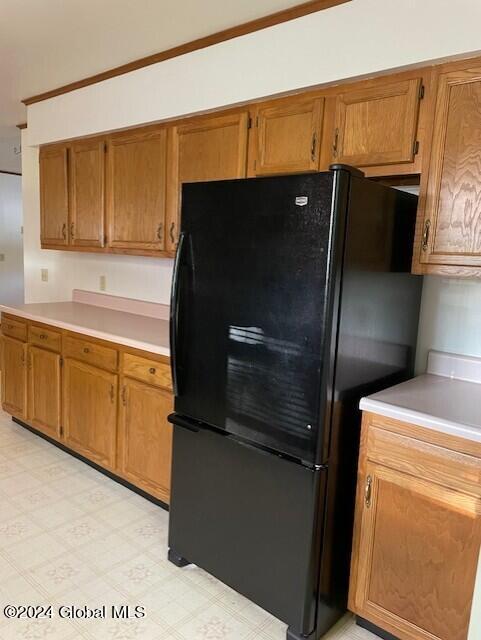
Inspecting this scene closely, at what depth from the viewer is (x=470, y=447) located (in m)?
1.43

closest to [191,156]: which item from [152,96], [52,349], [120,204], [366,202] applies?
[152,96]

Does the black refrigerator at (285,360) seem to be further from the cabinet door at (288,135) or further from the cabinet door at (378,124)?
the cabinet door at (288,135)

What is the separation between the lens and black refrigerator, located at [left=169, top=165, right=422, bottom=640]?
155cm

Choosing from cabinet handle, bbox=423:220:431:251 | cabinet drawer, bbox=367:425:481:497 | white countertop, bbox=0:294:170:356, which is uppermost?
cabinet handle, bbox=423:220:431:251

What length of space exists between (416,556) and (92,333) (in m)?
1.92

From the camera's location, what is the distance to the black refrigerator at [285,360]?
61.0 inches

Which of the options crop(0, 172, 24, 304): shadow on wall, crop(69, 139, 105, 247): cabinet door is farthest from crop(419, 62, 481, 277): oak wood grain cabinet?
crop(0, 172, 24, 304): shadow on wall

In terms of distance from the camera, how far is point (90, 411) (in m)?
2.79

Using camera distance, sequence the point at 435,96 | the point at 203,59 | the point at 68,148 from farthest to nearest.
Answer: the point at 68,148 → the point at 203,59 → the point at 435,96

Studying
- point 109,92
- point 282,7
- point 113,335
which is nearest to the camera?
point 282,7

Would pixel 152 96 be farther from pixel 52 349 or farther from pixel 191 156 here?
pixel 52 349

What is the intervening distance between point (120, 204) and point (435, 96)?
1.91 meters

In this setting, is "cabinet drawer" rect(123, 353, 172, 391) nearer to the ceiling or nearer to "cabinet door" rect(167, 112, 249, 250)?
"cabinet door" rect(167, 112, 249, 250)

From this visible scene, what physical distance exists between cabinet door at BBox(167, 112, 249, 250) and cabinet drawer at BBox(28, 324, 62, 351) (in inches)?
37.4
